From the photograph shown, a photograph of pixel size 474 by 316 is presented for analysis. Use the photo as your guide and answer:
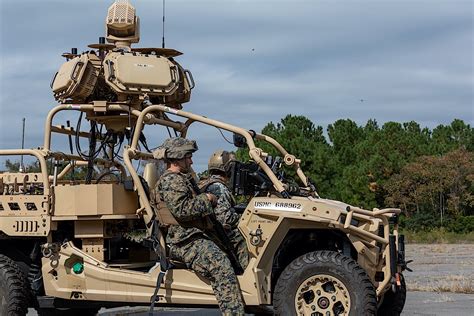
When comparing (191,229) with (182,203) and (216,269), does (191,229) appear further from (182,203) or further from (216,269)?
(216,269)

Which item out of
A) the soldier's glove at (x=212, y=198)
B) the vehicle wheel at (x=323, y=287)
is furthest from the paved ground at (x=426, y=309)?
the soldier's glove at (x=212, y=198)

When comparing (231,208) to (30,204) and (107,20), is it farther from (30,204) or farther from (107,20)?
(107,20)

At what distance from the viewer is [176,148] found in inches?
324

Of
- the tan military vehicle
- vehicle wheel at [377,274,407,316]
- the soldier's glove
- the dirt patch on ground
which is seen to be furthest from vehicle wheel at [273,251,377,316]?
the dirt patch on ground

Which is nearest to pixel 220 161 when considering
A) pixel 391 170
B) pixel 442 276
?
pixel 442 276

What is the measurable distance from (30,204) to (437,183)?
4745 cm

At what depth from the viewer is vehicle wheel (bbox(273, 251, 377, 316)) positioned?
25.7ft

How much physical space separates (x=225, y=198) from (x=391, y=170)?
156 ft

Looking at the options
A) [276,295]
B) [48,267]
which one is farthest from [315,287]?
[48,267]

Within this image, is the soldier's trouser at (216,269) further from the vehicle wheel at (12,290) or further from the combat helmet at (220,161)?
the vehicle wheel at (12,290)

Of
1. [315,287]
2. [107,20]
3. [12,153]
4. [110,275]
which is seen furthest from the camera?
[107,20]

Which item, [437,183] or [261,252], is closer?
[261,252]

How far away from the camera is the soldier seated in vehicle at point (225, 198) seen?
324 inches

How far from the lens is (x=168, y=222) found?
828 cm
